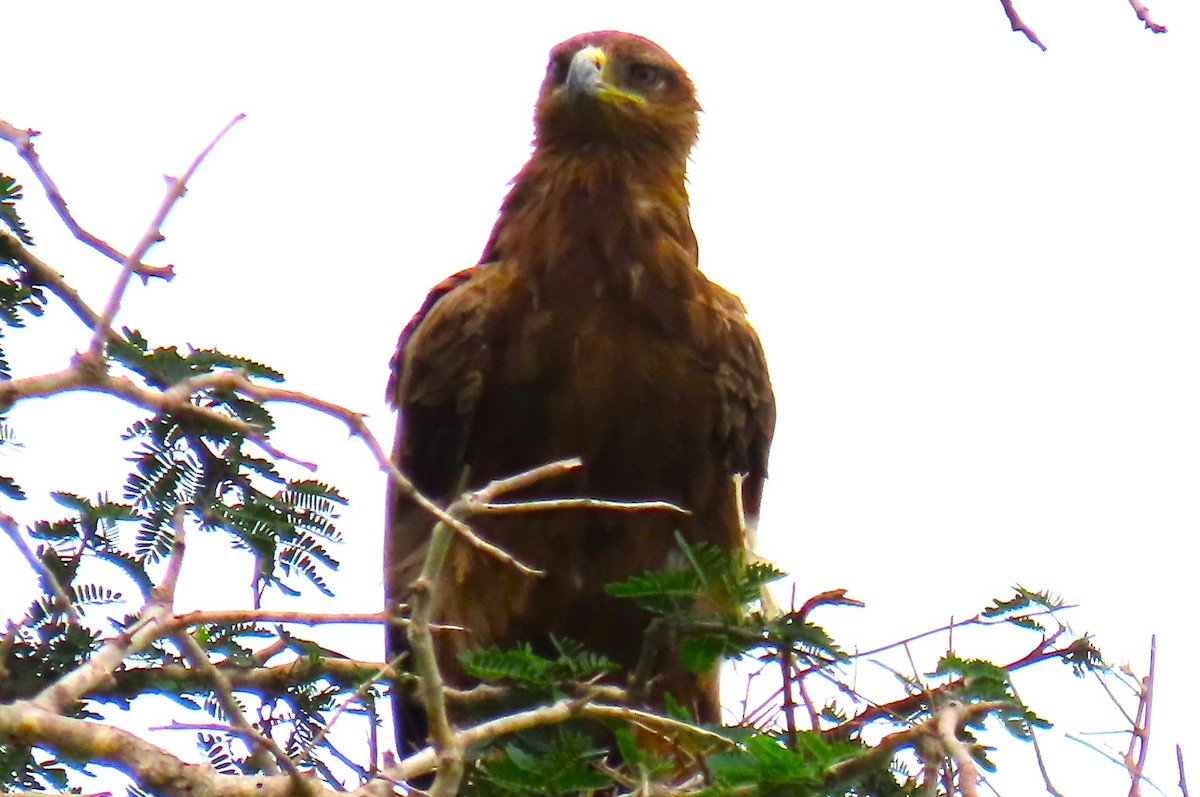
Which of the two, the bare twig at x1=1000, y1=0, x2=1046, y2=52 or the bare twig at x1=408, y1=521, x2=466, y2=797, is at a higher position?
the bare twig at x1=1000, y1=0, x2=1046, y2=52

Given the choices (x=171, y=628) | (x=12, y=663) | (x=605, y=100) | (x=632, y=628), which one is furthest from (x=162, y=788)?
(x=605, y=100)

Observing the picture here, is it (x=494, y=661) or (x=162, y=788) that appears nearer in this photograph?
(x=162, y=788)

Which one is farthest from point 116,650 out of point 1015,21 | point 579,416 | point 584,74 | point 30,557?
point 584,74

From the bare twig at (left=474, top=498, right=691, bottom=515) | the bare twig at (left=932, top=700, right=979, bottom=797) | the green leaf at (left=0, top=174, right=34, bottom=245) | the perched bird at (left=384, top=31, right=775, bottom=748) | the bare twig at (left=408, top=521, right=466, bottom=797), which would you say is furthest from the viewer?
the perched bird at (left=384, top=31, right=775, bottom=748)

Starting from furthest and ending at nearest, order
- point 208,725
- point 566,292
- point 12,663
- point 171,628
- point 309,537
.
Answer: point 566,292
point 309,537
point 12,663
point 208,725
point 171,628

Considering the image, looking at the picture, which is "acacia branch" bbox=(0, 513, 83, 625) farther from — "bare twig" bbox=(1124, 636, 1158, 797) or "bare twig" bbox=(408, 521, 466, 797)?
"bare twig" bbox=(1124, 636, 1158, 797)

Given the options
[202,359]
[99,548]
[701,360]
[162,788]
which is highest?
[701,360]

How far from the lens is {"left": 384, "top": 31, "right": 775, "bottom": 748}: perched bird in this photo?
5066 millimetres

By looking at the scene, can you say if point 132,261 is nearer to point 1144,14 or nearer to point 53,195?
point 53,195

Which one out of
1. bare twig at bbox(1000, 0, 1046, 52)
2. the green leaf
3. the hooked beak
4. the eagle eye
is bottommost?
bare twig at bbox(1000, 0, 1046, 52)

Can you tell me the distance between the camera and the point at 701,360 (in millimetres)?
5215

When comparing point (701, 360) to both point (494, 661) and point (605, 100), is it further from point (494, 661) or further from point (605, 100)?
point (494, 661)

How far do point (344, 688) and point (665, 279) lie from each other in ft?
6.50

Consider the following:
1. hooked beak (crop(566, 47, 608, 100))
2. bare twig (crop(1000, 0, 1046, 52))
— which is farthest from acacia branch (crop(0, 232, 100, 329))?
hooked beak (crop(566, 47, 608, 100))
